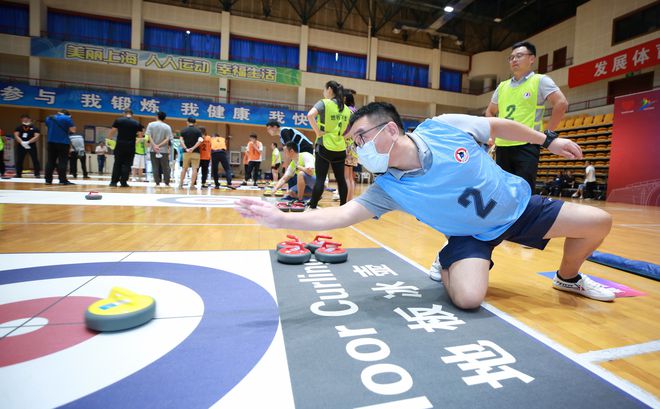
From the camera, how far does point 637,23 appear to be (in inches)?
551

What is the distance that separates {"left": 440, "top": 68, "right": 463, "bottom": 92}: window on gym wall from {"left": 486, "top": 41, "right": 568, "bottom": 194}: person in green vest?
22063mm

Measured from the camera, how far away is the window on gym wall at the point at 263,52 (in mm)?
19766

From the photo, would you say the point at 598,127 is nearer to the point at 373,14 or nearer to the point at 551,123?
the point at 373,14

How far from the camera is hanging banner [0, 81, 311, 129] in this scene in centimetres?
1585

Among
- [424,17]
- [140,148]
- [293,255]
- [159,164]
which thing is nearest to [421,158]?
[293,255]

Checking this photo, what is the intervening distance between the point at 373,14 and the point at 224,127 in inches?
459

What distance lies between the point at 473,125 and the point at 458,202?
454mm

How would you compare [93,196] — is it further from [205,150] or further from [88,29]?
[88,29]

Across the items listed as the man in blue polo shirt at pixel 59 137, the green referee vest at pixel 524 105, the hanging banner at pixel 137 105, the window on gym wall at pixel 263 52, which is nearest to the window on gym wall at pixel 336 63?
the window on gym wall at pixel 263 52

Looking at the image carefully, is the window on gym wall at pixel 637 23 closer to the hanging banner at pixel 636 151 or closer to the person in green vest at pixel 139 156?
the hanging banner at pixel 636 151

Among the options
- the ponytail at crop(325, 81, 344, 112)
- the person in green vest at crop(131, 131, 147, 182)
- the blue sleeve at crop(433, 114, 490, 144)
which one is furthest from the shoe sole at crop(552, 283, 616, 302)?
the person in green vest at crop(131, 131, 147, 182)

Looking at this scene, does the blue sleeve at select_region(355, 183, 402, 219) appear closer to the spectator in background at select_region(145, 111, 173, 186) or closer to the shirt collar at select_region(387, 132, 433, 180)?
the shirt collar at select_region(387, 132, 433, 180)

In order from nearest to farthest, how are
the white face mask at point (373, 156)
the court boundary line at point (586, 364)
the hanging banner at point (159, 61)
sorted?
the court boundary line at point (586, 364) → the white face mask at point (373, 156) → the hanging banner at point (159, 61)

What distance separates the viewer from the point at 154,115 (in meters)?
17.5
